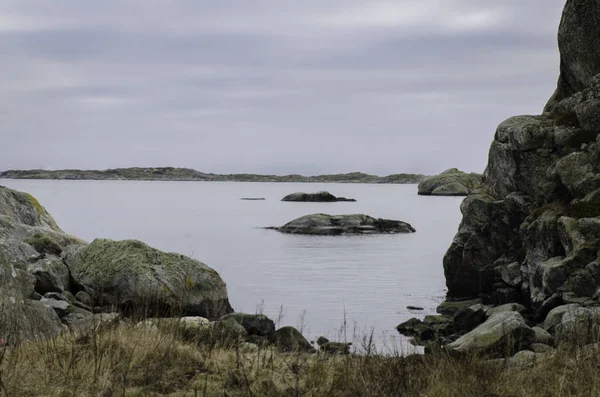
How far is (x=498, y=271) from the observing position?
87.6ft

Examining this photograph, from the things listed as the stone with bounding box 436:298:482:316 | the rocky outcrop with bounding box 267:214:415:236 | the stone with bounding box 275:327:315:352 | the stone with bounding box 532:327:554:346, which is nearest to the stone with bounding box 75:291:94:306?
the stone with bounding box 275:327:315:352

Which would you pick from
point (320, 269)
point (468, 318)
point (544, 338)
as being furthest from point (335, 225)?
point (544, 338)

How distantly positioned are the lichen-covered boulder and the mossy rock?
851mm

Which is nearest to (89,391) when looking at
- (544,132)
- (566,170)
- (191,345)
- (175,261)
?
(191,345)

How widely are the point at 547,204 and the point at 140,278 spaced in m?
13.3

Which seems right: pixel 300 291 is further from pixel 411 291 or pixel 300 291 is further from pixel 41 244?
pixel 41 244

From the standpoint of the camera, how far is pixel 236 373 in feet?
27.1

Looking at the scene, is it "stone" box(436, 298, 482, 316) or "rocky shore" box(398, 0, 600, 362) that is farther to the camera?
"stone" box(436, 298, 482, 316)

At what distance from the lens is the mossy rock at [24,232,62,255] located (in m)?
21.3

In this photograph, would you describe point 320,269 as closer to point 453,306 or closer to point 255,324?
point 453,306

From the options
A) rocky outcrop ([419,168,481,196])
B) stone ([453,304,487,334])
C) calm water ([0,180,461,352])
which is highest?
rocky outcrop ([419,168,481,196])

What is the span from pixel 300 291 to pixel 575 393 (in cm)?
2551

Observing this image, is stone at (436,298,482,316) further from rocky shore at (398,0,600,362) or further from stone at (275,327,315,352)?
stone at (275,327,315,352)

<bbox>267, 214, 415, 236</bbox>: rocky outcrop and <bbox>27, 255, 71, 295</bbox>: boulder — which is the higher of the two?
<bbox>27, 255, 71, 295</bbox>: boulder
